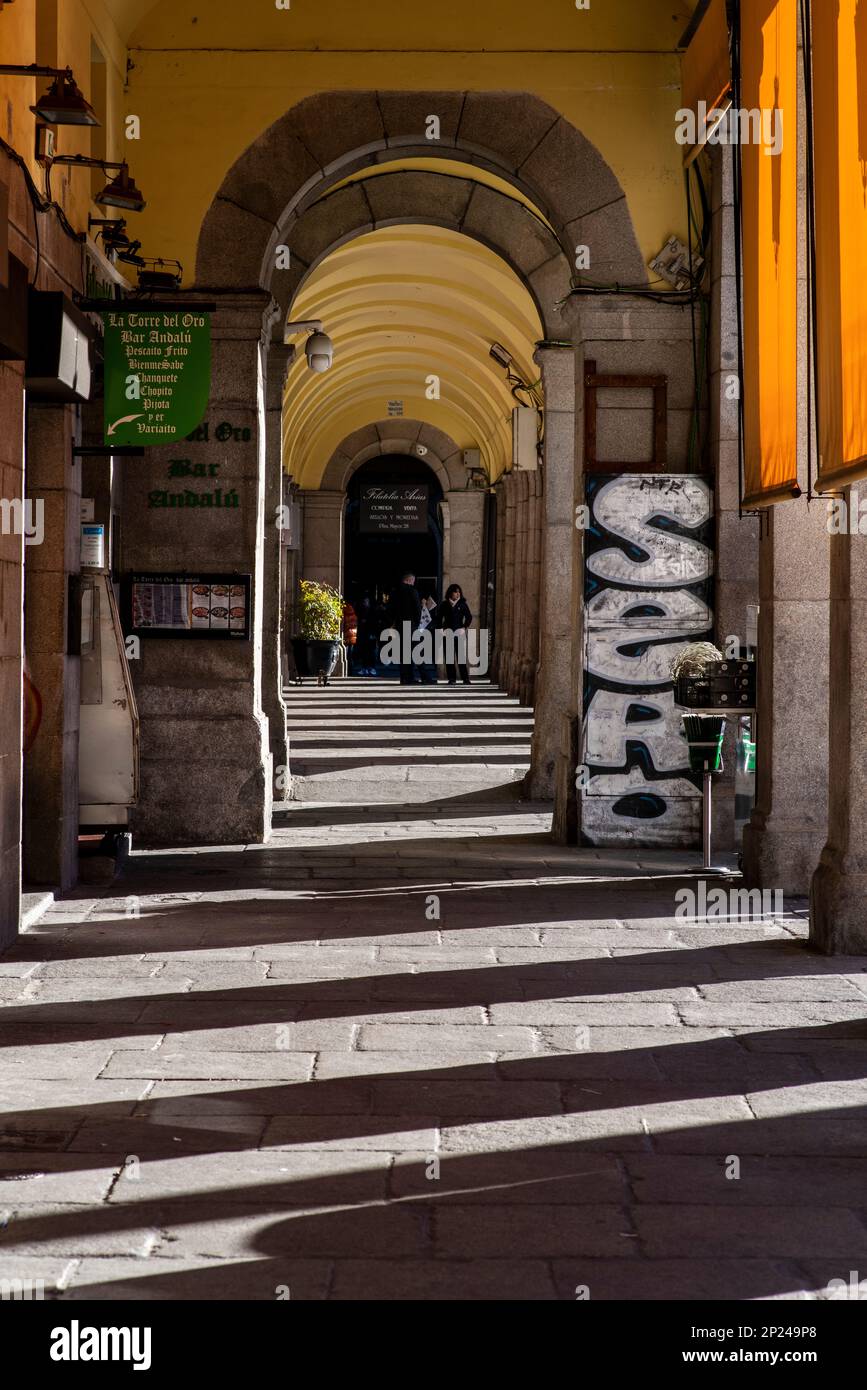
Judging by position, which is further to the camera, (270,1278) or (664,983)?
(664,983)

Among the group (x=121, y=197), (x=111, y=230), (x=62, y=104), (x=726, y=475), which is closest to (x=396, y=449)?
(x=726, y=475)

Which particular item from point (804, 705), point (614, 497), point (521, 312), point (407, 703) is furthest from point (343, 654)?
point (804, 705)

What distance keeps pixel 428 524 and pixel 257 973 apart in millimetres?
31820

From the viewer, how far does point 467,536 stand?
3444 centimetres

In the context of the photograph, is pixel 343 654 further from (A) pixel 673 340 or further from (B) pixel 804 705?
(B) pixel 804 705

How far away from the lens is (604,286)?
428 inches

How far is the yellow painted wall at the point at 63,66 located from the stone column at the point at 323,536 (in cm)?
2227

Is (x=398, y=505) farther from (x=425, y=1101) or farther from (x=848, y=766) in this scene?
(x=425, y=1101)

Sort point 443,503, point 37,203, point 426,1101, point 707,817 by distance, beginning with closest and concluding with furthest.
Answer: point 426,1101 < point 37,203 < point 707,817 < point 443,503

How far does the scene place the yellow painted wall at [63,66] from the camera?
745cm

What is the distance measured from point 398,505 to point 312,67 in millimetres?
27392

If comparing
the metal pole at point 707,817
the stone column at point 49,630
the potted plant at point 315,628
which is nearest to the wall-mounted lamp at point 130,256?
the stone column at point 49,630

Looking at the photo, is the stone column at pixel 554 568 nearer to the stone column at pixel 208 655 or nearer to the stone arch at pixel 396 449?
the stone column at pixel 208 655

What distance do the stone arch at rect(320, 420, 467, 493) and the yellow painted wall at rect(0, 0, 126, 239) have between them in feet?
78.3
